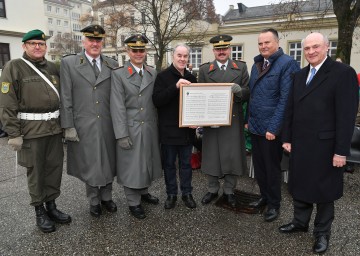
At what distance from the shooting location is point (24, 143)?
3355mm

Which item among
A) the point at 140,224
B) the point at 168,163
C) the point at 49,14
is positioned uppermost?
the point at 49,14

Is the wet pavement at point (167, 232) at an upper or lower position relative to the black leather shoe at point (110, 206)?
lower

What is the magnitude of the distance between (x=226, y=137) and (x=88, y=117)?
1778 mm

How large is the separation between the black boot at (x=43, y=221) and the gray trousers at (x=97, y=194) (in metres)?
0.54

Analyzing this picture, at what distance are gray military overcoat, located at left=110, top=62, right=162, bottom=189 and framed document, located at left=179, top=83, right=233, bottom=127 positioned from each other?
444 millimetres

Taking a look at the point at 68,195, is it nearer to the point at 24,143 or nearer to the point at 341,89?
the point at 24,143

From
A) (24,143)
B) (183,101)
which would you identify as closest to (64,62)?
(24,143)

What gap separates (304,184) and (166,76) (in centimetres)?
200

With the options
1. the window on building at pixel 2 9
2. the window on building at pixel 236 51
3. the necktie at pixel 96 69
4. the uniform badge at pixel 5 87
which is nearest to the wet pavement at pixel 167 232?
the uniform badge at pixel 5 87

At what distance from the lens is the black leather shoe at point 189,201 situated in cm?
401

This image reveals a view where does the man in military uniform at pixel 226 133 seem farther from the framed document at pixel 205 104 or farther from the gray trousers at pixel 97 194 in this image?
the gray trousers at pixel 97 194

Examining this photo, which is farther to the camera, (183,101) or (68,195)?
(68,195)

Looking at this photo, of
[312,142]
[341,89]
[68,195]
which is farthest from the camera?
[68,195]

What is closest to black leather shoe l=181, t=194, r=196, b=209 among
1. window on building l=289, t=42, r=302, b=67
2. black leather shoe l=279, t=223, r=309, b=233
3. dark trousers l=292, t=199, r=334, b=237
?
black leather shoe l=279, t=223, r=309, b=233
